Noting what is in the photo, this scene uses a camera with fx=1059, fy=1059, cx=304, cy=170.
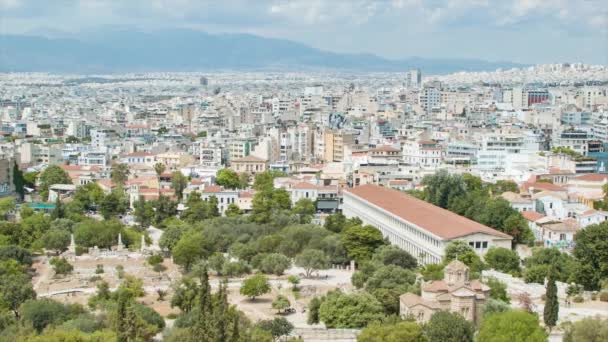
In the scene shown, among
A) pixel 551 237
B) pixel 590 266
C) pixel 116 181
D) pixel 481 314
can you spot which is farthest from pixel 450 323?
pixel 116 181

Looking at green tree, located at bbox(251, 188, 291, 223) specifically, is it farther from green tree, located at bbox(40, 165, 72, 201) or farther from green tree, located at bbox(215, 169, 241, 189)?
green tree, located at bbox(40, 165, 72, 201)

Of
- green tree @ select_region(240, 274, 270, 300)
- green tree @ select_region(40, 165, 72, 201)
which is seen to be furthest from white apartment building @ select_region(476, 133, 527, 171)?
green tree @ select_region(240, 274, 270, 300)

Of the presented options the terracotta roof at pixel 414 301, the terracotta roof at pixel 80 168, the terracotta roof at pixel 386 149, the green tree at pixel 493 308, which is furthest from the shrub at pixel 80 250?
the terracotta roof at pixel 386 149

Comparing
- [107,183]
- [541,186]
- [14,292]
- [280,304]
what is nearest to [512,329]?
[280,304]

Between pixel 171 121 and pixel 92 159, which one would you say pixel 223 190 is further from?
pixel 171 121

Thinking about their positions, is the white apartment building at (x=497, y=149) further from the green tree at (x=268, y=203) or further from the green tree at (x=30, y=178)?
the green tree at (x=30, y=178)
